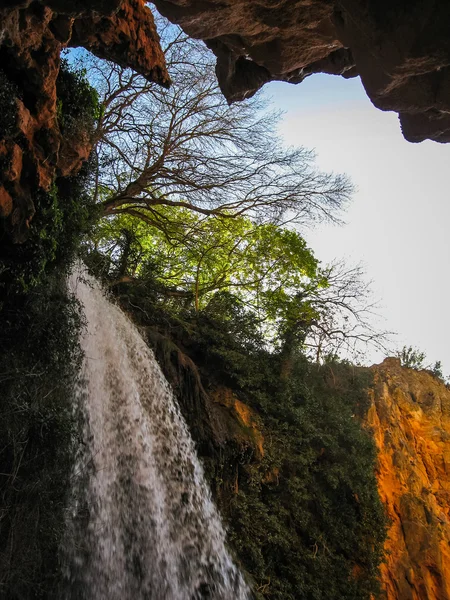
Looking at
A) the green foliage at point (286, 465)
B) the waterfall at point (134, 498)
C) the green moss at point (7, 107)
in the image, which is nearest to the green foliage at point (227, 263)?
the green foliage at point (286, 465)

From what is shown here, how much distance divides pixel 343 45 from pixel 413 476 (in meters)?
11.6

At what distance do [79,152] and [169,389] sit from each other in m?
4.84

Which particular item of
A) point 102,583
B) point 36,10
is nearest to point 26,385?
point 102,583

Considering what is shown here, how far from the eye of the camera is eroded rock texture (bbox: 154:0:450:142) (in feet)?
8.96

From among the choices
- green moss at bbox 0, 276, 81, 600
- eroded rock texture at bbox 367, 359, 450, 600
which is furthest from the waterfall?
eroded rock texture at bbox 367, 359, 450, 600

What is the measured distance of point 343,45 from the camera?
368 centimetres

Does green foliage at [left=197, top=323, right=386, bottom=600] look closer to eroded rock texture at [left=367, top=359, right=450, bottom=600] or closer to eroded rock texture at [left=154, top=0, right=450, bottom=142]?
eroded rock texture at [left=367, top=359, right=450, bottom=600]

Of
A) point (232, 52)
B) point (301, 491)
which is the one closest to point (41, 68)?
point (232, 52)

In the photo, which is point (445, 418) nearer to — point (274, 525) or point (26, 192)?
point (274, 525)

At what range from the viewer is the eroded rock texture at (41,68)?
4730 mm

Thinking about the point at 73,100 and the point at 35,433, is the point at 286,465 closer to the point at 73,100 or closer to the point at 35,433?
the point at 35,433

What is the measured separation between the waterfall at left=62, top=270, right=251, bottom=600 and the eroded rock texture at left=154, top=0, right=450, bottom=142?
17.2 ft

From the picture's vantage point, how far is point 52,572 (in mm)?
6238

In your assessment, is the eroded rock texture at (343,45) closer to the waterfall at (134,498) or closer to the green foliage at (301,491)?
the waterfall at (134,498)
